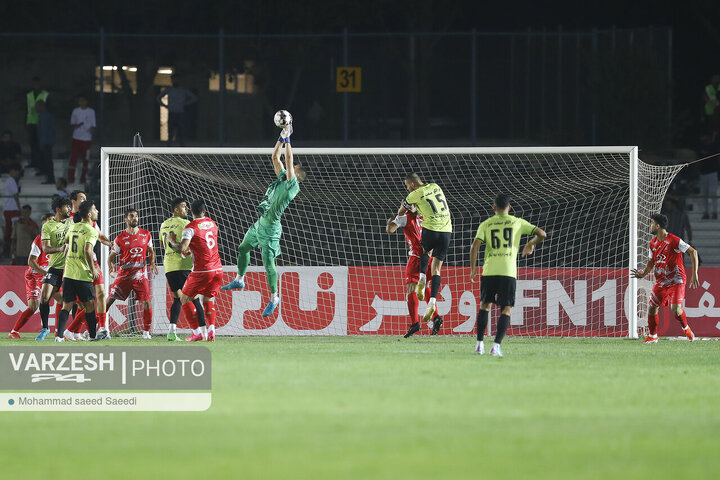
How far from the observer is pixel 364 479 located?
6355 mm

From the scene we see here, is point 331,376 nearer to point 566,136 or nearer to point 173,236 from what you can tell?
point 173,236

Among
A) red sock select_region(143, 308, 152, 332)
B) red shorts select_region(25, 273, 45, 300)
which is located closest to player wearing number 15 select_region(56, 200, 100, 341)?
red sock select_region(143, 308, 152, 332)

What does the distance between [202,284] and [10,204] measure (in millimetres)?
9019

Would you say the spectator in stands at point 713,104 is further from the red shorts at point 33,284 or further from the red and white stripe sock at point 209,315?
the red shorts at point 33,284

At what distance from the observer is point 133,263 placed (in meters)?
16.1

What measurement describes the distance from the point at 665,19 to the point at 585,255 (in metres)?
14.1

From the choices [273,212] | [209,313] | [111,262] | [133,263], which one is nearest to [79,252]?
[133,263]

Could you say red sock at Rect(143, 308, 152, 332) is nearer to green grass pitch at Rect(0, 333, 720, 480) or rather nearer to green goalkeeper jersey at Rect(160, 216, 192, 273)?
green goalkeeper jersey at Rect(160, 216, 192, 273)

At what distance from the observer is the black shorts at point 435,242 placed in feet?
49.7

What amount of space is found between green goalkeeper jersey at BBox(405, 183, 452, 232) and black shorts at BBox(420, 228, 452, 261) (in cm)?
6

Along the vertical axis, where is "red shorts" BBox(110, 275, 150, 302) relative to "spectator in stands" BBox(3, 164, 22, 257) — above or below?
below

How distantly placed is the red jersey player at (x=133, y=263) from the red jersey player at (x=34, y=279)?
Result: 921 millimetres

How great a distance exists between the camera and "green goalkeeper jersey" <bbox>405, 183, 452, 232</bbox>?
14977 mm
